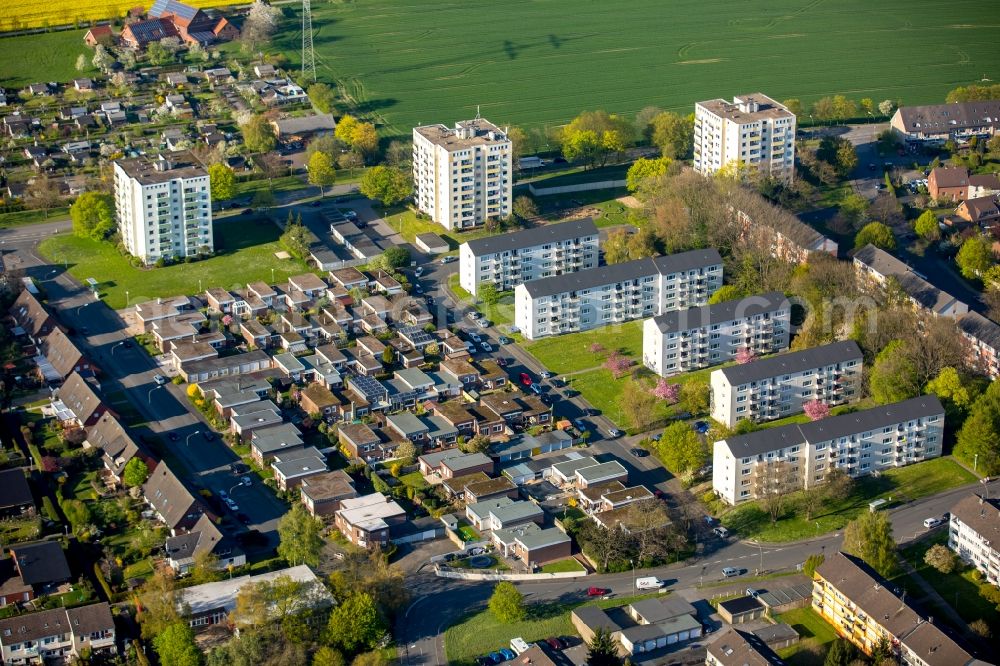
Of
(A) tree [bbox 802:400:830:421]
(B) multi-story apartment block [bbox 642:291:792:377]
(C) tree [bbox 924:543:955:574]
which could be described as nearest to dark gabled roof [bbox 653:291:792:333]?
(B) multi-story apartment block [bbox 642:291:792:377]

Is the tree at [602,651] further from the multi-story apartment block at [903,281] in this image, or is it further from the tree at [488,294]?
the tree at [488,294]

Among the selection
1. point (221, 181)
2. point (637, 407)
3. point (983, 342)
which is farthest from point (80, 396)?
point (983, 342)

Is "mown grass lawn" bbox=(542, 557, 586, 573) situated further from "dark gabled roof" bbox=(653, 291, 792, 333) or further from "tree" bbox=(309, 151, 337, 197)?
"tree" bbox=(309, 151, 337, 197)

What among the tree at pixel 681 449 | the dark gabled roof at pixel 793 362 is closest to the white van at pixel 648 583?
the tree at pixel 681 449

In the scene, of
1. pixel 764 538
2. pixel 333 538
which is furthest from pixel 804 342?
pixel 333 538

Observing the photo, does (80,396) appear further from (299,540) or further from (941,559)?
(941,559)

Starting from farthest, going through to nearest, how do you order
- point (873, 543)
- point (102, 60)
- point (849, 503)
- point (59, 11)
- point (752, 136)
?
point (59, 11)
point (102, 60)
point (752, 136)
point (849, 503)
point (873, 543)

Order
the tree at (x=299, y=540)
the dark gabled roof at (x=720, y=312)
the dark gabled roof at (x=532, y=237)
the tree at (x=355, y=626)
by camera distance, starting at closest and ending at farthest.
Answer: the tree at (x=355, y=626) < the tree at (x=299, y=540) < the dark gabled roof at (x=720, y=312) < the dark gabled roof at (x=532, y=237)
